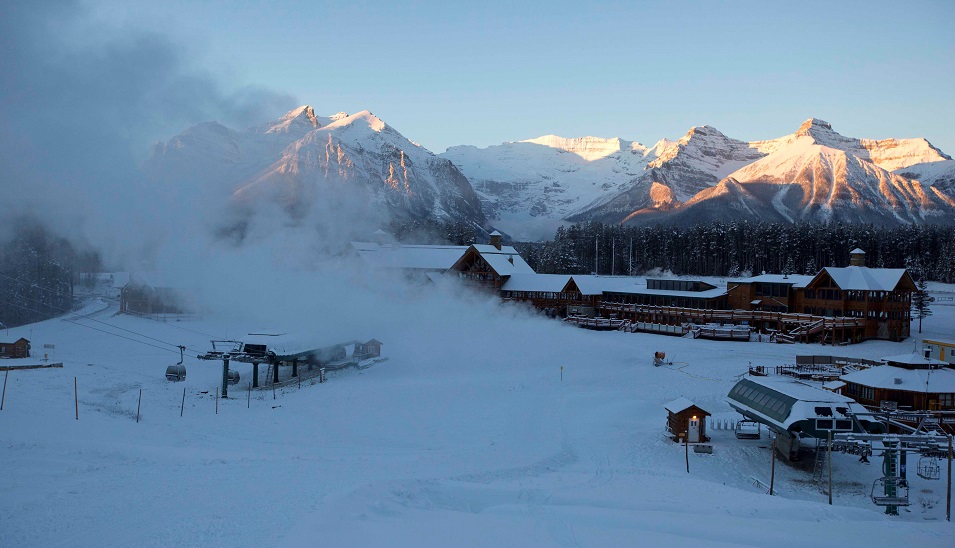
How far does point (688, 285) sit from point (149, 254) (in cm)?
5051

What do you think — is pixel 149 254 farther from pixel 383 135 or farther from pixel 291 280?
pixel 383 135

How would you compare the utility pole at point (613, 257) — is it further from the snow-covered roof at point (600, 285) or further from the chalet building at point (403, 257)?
the snow-covered roof at point (600, 285)

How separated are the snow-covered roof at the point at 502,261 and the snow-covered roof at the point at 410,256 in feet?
4.77

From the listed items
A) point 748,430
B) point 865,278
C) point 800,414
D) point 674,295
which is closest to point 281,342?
point 748,430

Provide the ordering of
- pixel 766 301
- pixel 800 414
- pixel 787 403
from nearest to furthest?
Answer: pixel 800 414, pixel 787 403, pixel 766 301

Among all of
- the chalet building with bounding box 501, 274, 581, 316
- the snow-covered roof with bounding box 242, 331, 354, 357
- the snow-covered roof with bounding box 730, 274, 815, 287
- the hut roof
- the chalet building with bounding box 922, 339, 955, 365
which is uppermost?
the snow-covered roof with bounding box 730, 274, 815, 287

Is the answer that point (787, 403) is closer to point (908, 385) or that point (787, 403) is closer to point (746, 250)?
point (908, 385)

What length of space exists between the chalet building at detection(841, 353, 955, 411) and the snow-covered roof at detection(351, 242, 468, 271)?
46.7m

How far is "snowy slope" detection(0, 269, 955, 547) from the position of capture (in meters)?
14.3

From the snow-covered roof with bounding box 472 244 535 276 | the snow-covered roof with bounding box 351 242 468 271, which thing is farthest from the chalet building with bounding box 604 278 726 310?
the snow-covered roof with bounding box 351 242 468 271

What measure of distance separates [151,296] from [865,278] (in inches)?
2559

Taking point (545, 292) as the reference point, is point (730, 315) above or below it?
below

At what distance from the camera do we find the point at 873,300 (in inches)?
2080

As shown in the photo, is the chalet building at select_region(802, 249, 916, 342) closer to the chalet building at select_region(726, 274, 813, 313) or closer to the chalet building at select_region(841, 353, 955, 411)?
the chalet building at select_region(726, 274, 813, 313)
